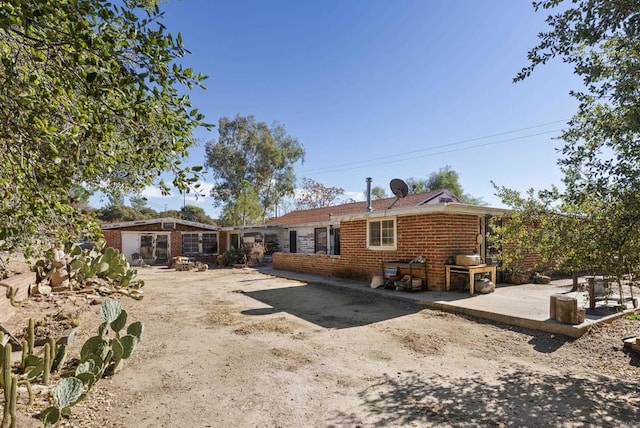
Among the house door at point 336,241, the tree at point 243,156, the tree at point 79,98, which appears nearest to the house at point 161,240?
the tree at point 243,156

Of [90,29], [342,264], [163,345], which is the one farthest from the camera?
[342,264]

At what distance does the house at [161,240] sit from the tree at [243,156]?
7.00 meters

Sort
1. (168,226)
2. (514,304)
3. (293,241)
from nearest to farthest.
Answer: (514,304)
(293,241)
(168,226)

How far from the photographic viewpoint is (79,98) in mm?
2225

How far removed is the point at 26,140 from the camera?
6.96 feet

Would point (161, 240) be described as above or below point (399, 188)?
below

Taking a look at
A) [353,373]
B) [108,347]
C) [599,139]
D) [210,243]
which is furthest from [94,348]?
[210,243]

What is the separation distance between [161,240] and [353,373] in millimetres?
20037

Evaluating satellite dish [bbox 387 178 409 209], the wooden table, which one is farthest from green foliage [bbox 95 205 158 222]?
the wooden table

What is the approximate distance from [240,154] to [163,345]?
26.4 meters

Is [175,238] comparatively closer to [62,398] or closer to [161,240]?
[161,240]

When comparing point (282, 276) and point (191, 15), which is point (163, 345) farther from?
point (282, 276)

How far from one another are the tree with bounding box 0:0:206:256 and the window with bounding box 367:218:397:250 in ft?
28.1

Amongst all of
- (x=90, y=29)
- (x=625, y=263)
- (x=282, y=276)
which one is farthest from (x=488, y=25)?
(x=282, y=276)
